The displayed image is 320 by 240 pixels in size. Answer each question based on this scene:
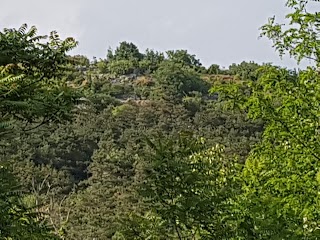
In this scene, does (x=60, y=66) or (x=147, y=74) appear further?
(x=147, y=74)

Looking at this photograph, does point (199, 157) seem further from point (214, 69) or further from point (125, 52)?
point (125, 52)

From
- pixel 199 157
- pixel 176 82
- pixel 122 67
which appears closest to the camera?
pixel 199 157

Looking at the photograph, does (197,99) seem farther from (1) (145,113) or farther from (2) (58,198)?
(2) (58,198)

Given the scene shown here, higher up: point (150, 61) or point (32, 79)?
point (150, 61)

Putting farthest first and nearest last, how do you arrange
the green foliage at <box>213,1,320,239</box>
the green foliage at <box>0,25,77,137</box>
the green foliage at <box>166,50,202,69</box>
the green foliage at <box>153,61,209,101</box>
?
the green foliage at <box>166,50,202,69</box>, the green foliage at <box>153,61,209,101</box>, the green foliage at <box>213,1,320,239</box>, the green foliage at <box>0,25,77,137</box>

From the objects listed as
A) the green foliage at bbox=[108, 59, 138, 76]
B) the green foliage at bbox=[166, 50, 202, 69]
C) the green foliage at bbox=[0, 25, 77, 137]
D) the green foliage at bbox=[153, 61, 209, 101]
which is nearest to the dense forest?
the green foliage at bbox=[0, 25, 77, 137]

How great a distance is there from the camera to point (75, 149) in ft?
133

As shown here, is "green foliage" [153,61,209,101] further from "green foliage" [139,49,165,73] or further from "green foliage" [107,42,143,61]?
"green foliage" [107,42,143,61]

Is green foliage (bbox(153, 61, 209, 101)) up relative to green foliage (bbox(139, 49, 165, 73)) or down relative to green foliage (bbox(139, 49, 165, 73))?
down

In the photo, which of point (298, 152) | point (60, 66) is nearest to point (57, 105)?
point (60, 66)

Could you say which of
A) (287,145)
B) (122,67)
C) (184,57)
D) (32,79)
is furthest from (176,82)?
(32,79)

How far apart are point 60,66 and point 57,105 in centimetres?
52

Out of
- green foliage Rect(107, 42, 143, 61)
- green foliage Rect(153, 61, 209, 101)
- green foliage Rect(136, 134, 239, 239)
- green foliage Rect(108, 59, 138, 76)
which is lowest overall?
green foliage Rect(136, 134, 239, 239)

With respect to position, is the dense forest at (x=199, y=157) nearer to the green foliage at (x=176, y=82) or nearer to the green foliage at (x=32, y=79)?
the green foliage at (x=32, y=79)
